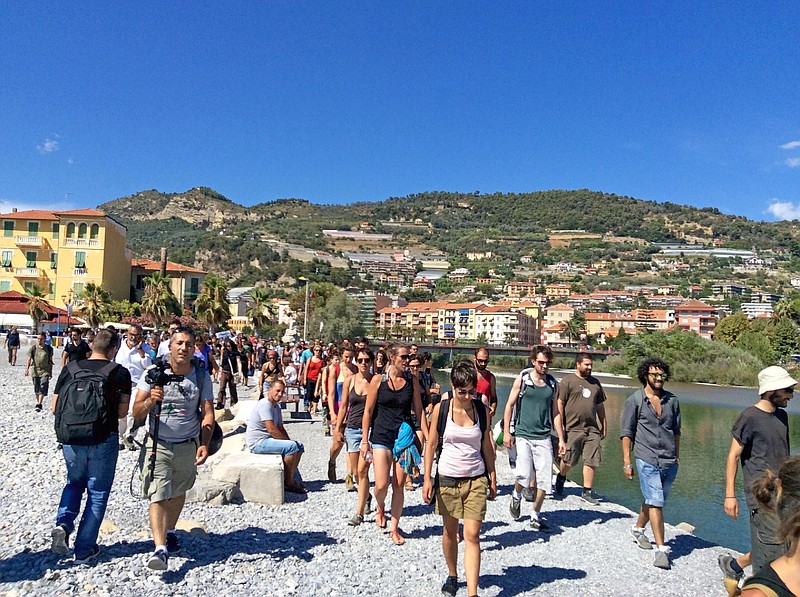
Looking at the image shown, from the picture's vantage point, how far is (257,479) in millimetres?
6715

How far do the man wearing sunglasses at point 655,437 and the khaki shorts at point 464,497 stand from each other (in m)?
1.84

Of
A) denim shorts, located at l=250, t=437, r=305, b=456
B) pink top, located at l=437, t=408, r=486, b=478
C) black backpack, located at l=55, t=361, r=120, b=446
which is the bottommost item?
denim shorts, located at l=250, t=437, r=305, b=456

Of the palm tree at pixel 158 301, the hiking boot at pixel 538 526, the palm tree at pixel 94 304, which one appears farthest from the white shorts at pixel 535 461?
the palm tree at pixel 158 301

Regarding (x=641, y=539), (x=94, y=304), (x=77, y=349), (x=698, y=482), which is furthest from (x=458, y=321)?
(x=641, y=539)

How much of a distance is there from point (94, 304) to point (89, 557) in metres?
43.1

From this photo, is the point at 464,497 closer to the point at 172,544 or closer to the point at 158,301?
the point at 172,544

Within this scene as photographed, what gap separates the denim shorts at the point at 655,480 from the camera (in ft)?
18.0

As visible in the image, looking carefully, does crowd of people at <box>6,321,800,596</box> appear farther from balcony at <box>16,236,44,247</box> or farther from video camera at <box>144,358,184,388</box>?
balcony at <box>16,236,44,247</box>

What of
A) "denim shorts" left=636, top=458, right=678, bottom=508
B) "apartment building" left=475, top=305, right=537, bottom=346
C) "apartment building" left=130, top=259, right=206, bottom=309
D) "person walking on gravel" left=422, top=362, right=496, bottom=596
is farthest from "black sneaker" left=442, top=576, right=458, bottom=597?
"apartment building" left=475, top=305, right=537, bottom=346

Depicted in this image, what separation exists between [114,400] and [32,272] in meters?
54.0

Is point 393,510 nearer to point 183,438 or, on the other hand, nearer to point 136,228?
point 183,438

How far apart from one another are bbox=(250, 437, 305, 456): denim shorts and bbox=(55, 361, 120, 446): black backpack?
2997 mm

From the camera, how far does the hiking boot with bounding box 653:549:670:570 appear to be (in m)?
5.55

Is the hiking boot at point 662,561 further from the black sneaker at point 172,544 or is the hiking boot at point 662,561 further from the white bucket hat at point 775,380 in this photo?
the black sneaker at point 172,544
